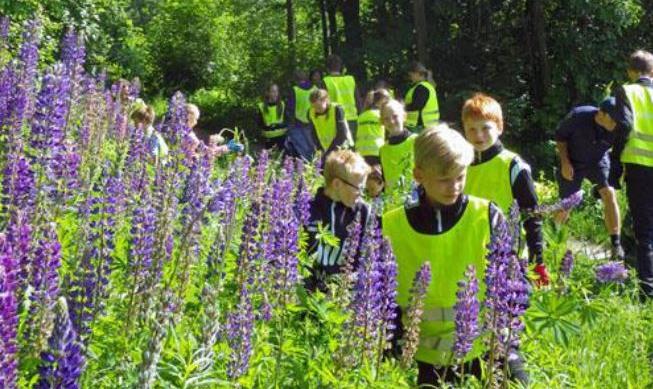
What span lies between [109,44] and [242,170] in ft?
52.8

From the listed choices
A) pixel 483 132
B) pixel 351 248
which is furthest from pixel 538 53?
pixel 351 248

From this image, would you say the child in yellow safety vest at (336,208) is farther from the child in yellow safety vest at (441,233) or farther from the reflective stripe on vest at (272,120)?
the reflective stripe on vest at (272,120)

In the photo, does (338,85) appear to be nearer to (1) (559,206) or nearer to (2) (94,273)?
(1) (559,206)

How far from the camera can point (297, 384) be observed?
3.23 meters

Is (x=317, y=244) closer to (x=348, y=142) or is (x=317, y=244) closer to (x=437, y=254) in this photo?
(x=437, y=254)

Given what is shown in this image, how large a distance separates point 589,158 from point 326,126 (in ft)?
A: 10.5

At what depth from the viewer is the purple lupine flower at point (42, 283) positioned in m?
2.10

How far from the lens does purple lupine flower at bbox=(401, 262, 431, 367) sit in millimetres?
2877

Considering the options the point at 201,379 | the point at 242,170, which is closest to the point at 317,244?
the point at 242,170

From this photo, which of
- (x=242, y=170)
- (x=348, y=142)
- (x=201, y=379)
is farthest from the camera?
(x=348, y=142)

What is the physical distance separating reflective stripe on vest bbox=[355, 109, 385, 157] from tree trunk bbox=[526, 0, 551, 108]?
6769mm

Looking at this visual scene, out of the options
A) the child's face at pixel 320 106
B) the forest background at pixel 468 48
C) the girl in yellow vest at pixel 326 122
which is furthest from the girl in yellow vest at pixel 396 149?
the forest background at pixel 468 48

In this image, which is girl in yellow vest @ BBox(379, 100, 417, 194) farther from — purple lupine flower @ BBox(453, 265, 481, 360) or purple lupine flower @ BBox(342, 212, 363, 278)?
purple lupine flower @ BBox(453, 265, 481, 360)

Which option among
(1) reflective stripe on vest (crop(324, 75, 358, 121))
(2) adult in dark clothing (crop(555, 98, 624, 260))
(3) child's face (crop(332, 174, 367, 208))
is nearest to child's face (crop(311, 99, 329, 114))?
(1) reflective stripe on vest (crop(324, 75, 358, 121))
